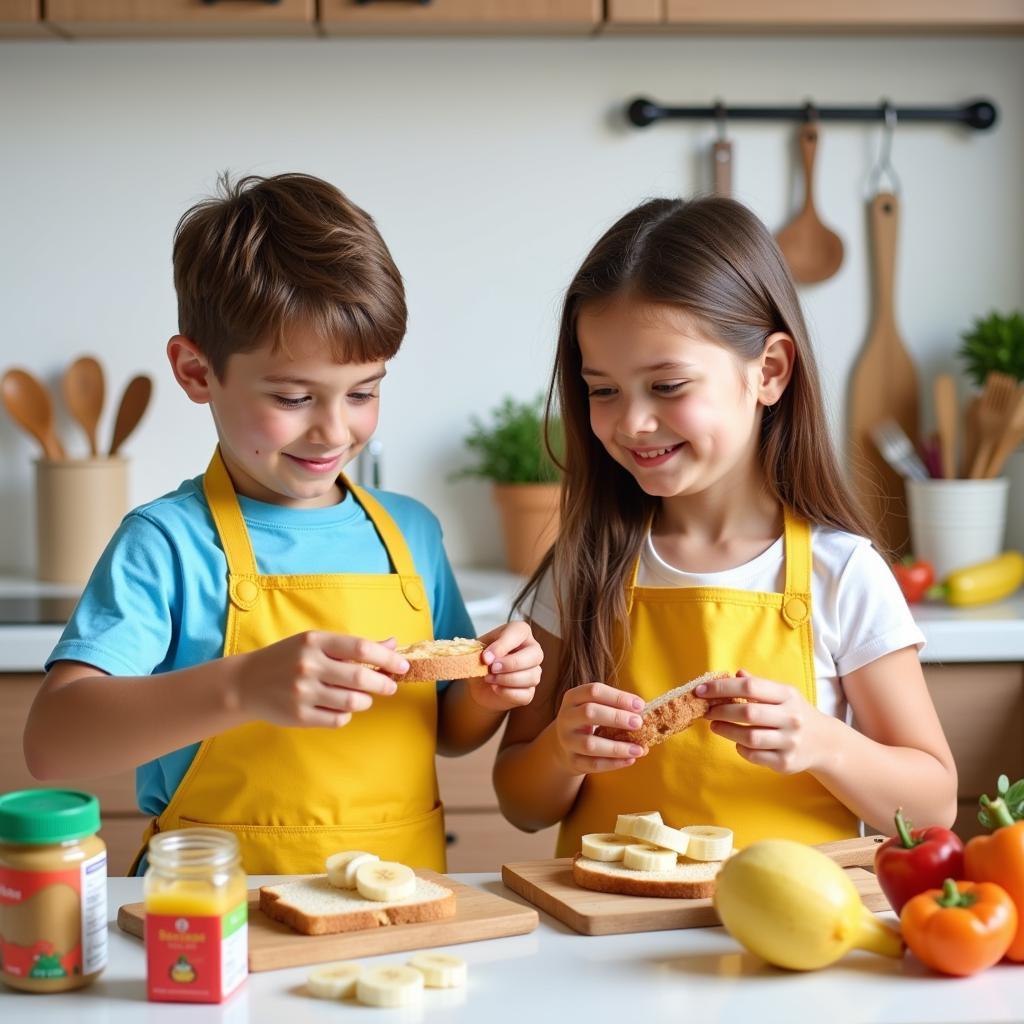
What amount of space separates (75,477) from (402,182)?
0.86m

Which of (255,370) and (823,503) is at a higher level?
(255,370)

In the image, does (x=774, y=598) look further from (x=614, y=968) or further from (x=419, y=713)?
(x=614, y=968)

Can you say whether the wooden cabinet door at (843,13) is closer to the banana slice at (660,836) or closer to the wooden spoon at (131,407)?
the wooden spoon at (131,407)

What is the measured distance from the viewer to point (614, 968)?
3.26 ft

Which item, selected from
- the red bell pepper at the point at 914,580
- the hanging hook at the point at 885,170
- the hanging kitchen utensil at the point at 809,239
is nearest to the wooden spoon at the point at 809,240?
the hanging kitchen utensil at the point at 809,239

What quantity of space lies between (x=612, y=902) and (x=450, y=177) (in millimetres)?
1917

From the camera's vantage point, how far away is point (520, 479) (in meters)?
Result: 2.64

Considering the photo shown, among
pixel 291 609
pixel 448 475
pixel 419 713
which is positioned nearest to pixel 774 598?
pixel 419 713

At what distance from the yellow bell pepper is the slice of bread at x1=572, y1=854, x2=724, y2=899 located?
1.41 meters

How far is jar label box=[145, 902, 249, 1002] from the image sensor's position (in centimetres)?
91

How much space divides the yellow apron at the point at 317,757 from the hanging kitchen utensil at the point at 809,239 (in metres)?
1.56

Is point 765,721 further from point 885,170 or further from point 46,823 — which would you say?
point 885,170

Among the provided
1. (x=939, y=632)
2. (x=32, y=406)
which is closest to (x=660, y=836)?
(x=939, y=632)

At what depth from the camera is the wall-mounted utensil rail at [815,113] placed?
2.67m
